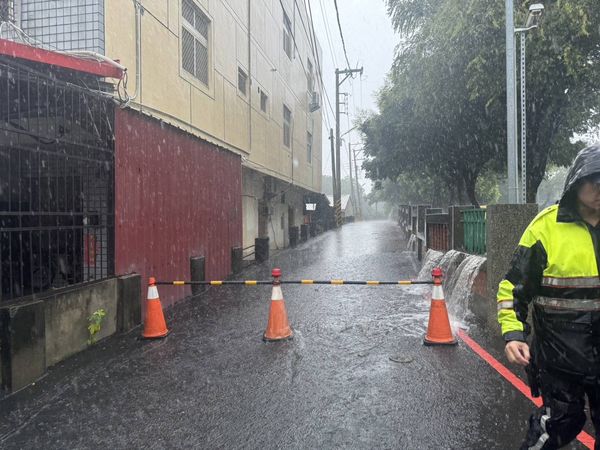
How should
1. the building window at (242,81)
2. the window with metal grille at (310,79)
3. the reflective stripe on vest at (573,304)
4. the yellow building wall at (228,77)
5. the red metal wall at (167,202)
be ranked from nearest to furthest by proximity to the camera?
the reflective stripe on vest at (573,304) < the red metal wall at (167,202) < the yellow building wall at (228,77) < the building window at (242,81) < the window with metal grille at (310,79)

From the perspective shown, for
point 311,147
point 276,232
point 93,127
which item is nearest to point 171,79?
point 93,127

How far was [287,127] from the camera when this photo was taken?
21016mm

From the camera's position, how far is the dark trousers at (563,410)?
2.31 meters

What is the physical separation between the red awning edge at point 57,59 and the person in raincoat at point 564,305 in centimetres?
508

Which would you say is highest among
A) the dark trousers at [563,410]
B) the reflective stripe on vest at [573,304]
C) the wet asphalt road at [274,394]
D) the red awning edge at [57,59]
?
the red awning edge at [57,59]

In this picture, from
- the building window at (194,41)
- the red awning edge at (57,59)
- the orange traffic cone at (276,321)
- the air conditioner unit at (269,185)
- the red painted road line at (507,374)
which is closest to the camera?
the red painted road line at (507,374)

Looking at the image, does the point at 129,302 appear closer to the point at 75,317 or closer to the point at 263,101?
the point at 75,317

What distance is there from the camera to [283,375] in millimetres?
4762

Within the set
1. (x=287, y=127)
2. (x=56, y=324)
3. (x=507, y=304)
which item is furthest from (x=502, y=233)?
(x=287, y=127)

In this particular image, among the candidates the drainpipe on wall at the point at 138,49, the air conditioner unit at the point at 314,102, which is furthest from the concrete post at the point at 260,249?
the air conditioner unit at the point at 314,102

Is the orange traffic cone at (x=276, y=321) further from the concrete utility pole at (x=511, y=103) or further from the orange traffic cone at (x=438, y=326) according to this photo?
the concrete utility pole at (x=511, y=103)

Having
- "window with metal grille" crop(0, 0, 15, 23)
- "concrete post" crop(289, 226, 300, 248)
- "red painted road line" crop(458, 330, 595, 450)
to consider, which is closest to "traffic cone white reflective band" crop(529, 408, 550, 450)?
"red painted road line" crop(458, 330, 595, 450)

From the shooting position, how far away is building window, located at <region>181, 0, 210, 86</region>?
10.3 m

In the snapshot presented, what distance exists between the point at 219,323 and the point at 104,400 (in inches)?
111
